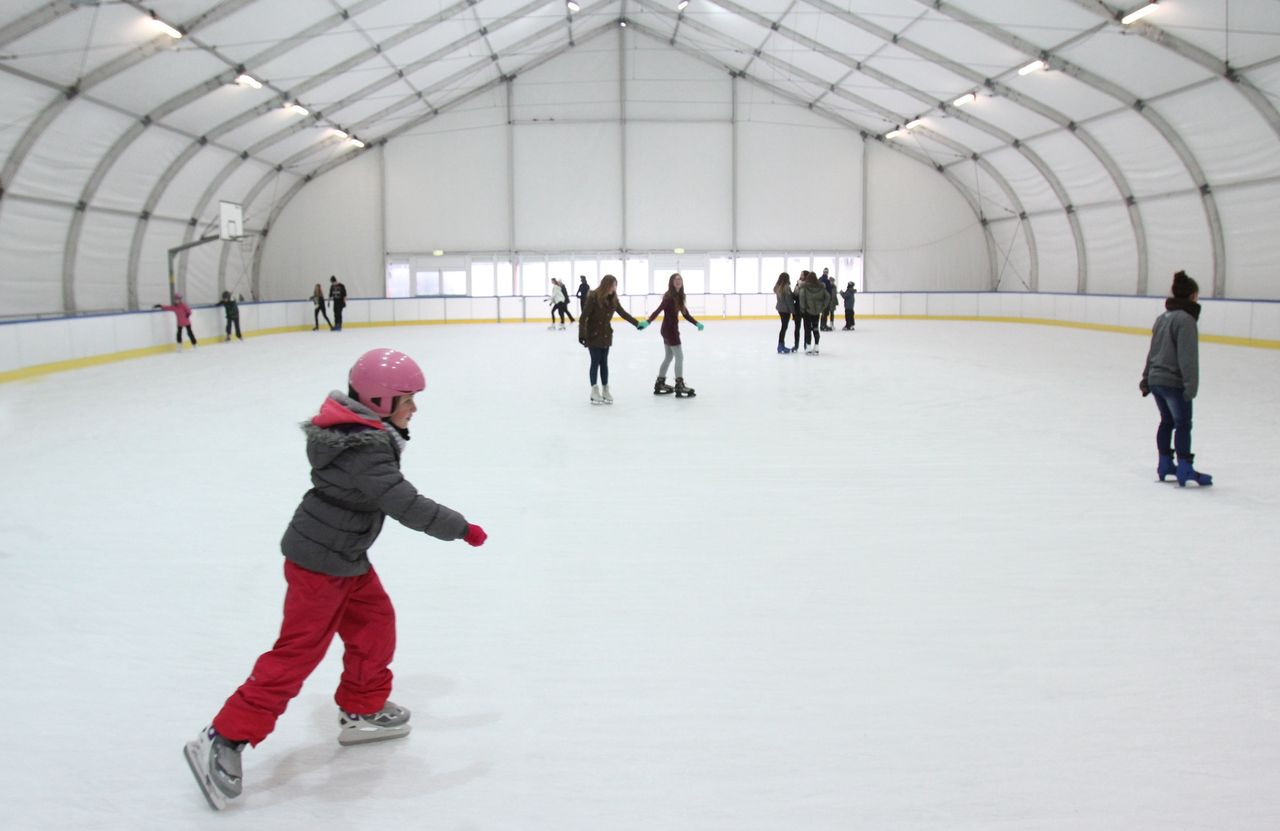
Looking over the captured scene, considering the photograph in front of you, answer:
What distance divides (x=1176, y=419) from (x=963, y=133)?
22572 mm

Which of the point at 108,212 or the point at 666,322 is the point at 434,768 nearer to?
the point at 666,322

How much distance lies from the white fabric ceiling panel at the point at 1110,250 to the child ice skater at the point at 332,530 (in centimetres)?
2506

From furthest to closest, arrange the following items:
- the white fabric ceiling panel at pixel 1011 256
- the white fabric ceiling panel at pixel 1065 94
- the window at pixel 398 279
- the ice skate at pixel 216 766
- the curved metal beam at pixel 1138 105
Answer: the window at pixel 398 279 < the white fabric ceiling panel at pixel 1011 256 < the white fabric ceiling panel at pixel 1065 94 < the curved metal beam at pixel 1138 105 < the ice skate at pixel 216 766

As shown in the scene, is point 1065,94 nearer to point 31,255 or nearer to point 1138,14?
point 1138,14

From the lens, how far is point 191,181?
77.9ft

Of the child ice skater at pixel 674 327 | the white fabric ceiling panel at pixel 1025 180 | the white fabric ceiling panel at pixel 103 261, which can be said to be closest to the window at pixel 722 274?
the white fabric ceiling panel at pixel 1025 180

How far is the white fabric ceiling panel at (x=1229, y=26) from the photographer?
1523cm

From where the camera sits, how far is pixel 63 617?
14.0 ft

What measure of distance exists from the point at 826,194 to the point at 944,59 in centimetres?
1022

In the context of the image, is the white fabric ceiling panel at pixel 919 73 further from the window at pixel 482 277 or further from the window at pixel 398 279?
the window at pixel 398 279

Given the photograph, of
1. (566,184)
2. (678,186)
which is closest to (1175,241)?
(678,186)

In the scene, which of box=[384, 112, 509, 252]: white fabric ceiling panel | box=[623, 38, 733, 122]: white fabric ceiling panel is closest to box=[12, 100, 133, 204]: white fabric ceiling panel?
box=[384, 112, 509, 252]: white fabric ceiling panel

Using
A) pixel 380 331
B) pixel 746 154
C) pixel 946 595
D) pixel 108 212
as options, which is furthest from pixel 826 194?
pixel 946 595

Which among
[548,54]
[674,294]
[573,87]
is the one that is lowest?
[674,294]
